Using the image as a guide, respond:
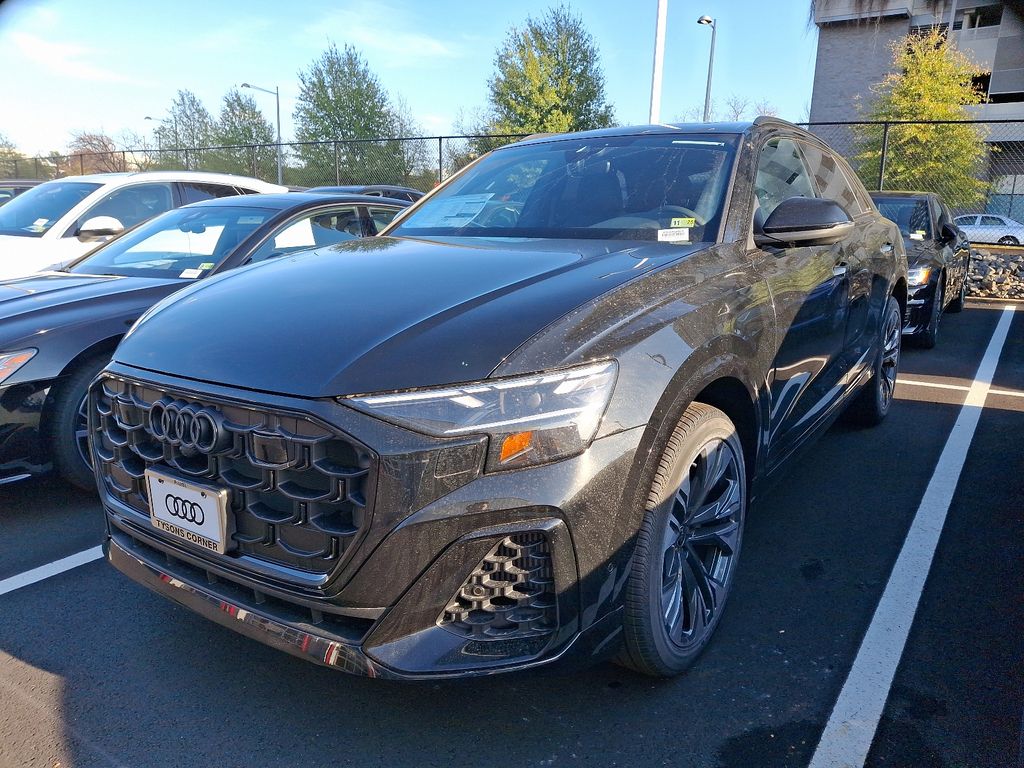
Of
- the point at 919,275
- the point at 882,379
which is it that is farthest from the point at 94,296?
the point at 919,275

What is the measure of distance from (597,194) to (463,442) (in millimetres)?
1736

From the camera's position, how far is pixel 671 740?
2127 millimetres

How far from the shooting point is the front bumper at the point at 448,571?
1.75m

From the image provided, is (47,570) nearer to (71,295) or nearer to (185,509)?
(71,295)

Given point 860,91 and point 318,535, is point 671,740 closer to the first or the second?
point 318,535

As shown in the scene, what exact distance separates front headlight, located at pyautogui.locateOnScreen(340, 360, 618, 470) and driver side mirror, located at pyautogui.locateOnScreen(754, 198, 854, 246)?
1387mm

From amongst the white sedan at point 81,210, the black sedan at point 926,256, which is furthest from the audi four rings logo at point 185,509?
the black sedan at point 926,256

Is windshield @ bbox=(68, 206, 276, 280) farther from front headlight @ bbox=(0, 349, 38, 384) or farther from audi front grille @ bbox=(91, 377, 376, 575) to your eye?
audi front grille @ bbox=(91, 377, 376, 575)

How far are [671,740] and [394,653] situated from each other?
2.87ft

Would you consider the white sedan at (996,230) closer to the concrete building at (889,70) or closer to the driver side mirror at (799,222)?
the concrete building at (889,70)

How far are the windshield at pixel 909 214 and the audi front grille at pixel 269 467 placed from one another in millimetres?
7704

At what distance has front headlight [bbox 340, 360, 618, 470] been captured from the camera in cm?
177

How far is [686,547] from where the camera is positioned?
2.40 metres

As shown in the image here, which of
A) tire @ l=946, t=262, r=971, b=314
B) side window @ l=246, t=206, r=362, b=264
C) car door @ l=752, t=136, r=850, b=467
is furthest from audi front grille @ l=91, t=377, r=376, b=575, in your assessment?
tire @ l=946, t=262, r=971, b=314
